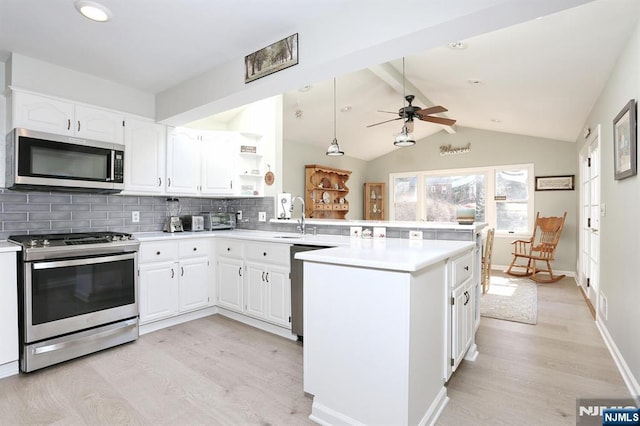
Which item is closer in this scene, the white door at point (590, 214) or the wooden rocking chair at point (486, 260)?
the white door at point (590, 214)

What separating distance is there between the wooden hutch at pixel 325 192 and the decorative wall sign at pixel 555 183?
3.70 m

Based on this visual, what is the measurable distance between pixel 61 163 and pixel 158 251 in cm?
107

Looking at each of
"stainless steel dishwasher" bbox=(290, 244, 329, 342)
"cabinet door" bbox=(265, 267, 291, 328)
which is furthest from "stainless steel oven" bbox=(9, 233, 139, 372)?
"stainless steel dishwasher" bbox=(290, 244, 329, 342)

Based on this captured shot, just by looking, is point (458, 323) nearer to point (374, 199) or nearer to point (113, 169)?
point (113, 169)

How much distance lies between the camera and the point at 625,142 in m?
2.34

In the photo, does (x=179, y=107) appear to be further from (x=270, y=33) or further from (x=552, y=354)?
(x=552, y=354)

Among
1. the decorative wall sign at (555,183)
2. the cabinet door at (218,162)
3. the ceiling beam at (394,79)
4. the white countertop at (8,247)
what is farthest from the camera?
the decorative wall sign at (555,183)

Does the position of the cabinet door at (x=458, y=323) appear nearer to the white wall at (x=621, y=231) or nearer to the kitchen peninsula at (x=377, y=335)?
the kitchen peninsula at (x=377, y=335)

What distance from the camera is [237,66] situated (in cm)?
277

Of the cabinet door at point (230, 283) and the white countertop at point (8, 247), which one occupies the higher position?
the white countertop at point (8, 247)

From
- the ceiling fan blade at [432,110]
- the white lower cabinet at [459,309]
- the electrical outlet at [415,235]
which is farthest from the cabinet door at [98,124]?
the ceiling fan blade at [432,110]

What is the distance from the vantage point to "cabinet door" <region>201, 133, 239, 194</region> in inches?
153

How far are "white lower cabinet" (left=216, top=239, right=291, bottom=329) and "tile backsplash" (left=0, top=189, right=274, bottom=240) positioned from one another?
2.32 ft

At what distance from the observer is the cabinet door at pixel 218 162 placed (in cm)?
389
